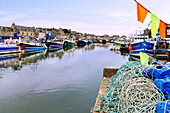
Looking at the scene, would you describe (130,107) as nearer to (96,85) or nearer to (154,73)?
(154,73)

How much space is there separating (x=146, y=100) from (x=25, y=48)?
127ft

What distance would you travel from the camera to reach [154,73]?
4664 mm

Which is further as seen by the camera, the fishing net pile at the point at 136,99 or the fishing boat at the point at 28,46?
the fishing boat at the point at 28,46

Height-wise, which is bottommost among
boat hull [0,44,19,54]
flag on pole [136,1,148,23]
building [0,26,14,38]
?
boat hull [0,44,19,54]

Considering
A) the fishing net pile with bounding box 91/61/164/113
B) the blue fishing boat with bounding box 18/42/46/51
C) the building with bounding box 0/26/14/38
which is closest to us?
the fishing net pile with bounding box 91/61/164/113

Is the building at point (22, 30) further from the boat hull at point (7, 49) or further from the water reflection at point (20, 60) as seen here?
the water reflection at point (20, 60)

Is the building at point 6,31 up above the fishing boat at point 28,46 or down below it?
above

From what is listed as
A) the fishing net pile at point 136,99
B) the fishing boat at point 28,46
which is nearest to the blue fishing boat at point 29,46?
the fishing boat at point 28,46

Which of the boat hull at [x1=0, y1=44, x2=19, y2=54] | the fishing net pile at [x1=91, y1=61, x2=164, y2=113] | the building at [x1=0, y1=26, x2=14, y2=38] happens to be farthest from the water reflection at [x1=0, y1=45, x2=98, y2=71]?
the building at [x1=0, y1=26, x2=14, y2=38]

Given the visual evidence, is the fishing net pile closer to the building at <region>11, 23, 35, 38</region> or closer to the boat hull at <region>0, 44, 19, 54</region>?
the boat hull at <region>0, 44, 19, 54</region>

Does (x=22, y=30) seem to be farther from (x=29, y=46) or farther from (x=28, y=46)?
(x=28, y=46)

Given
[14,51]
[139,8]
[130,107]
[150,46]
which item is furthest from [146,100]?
[14,51]

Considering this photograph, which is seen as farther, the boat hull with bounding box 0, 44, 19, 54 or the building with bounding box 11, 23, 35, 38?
the building with bounding box 11, 23, 35, 38

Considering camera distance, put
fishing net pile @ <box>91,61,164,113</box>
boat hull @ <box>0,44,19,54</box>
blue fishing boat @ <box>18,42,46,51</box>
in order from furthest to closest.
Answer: blue fishing boat @ <box>18,42,46,51</box>
boat hull @ <box>0,44,19,54</box>
fishing net pile @ <box>91,61,164,113</box>
